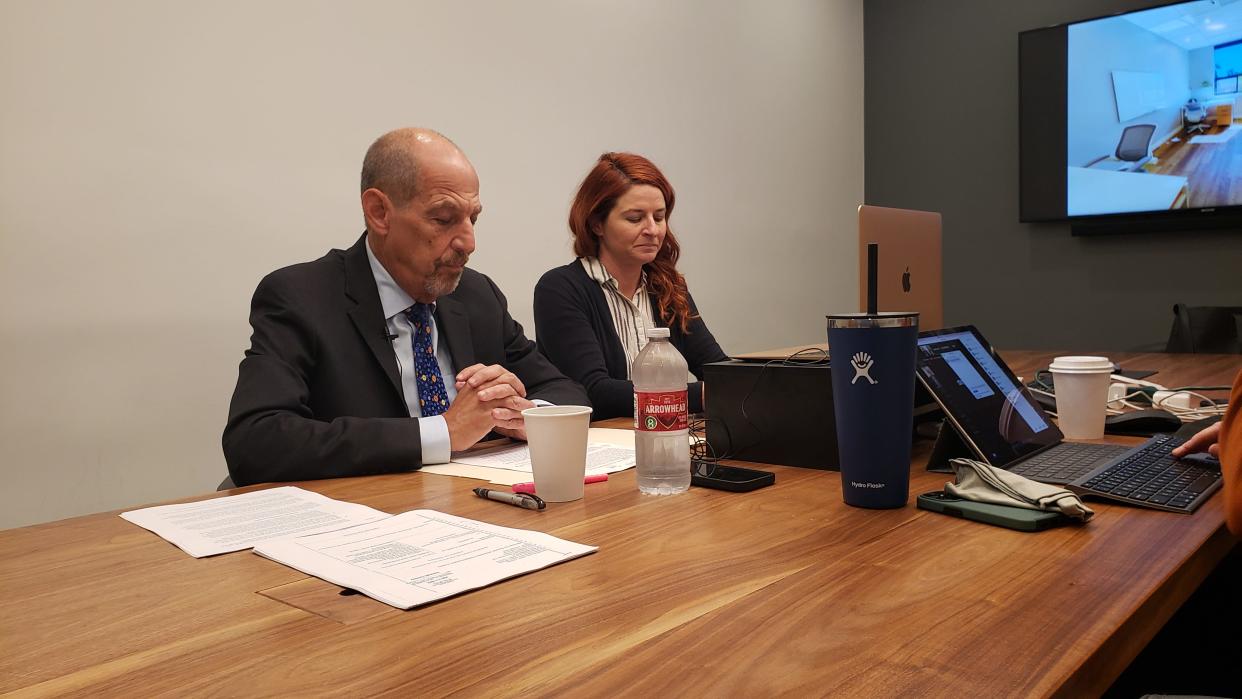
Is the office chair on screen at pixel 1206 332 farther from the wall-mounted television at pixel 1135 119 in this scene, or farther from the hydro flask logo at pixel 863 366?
the hydro flask logo at pixel 863 366

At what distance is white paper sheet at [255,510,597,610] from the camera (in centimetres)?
81

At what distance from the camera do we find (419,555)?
35.3 inches

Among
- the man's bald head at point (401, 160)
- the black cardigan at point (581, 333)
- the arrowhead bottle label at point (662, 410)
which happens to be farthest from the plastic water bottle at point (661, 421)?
the black cardigan at point (581, 333)

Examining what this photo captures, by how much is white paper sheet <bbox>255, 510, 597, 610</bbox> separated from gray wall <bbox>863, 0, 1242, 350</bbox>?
459cm

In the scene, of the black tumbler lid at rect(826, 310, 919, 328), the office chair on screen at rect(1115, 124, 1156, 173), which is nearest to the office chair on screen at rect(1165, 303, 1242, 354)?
the office chair on screen at rect(1115, 124, 1156, 173)

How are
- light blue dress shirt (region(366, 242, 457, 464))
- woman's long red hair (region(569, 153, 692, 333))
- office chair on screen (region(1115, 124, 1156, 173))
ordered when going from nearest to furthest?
light blue dress shirt (region(366, 242, 457, 464)) < woman's long red hair (region(569, 153, 692, 333)) < office chair on screen (region(1115, 124, 1156, 173))

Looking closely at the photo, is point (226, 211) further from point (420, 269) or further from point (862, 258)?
point (862, 258)

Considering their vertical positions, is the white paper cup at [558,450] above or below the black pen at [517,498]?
above

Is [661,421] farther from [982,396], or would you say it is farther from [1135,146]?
[1135,146]

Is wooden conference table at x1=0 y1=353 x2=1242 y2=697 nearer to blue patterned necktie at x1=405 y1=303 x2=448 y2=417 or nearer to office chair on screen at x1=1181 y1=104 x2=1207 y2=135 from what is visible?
blue patterned necktie at x1=405 y1=303 x2=448 y2=417

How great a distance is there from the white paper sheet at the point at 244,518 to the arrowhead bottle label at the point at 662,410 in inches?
13.6

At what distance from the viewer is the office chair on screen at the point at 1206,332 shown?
369cm

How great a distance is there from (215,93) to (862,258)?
2.05 meters

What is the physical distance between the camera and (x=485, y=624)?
0.72 m
